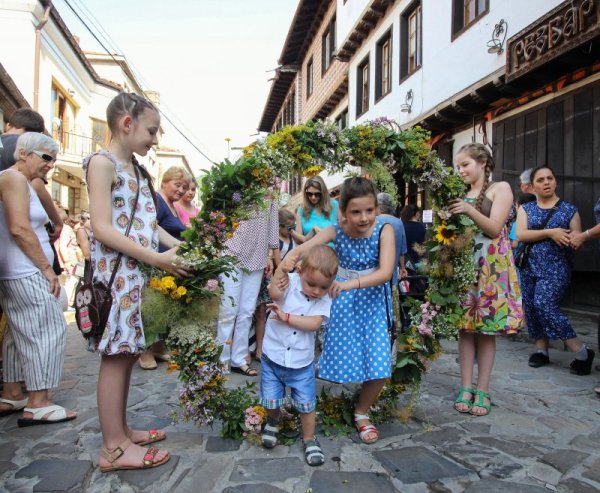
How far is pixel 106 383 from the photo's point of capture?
2.60 m

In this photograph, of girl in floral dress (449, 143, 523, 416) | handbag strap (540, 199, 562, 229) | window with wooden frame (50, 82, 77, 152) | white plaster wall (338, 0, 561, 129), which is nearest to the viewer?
girl in floral dress (449, 143, 523, 416)

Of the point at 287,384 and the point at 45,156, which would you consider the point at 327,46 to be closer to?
the point at 45,156

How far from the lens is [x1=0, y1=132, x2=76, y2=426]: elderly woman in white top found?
327 cm

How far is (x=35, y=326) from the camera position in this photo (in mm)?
3348

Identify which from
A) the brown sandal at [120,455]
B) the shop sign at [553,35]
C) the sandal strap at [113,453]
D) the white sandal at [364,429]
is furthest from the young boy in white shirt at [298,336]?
the shop sign at [553,35]

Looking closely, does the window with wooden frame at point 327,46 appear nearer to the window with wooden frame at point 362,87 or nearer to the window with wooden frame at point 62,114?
the window with wooden frame at point 362,87

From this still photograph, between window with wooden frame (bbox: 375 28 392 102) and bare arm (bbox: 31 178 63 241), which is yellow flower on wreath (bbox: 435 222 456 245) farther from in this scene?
window with wooden frame (bbox: 375 28 392 102)

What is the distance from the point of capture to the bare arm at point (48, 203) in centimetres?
364

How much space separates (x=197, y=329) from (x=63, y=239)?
8.76m

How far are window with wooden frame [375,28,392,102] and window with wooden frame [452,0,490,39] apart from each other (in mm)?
3539

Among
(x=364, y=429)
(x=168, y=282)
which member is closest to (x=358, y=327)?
(x=364, y=429)

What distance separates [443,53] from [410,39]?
7.14ft

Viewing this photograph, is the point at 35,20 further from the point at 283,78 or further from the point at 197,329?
the point at 197,329

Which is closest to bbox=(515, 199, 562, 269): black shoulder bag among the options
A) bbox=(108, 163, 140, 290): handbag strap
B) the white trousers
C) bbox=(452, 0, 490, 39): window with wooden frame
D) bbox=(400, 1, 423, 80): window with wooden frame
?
the white trousers
